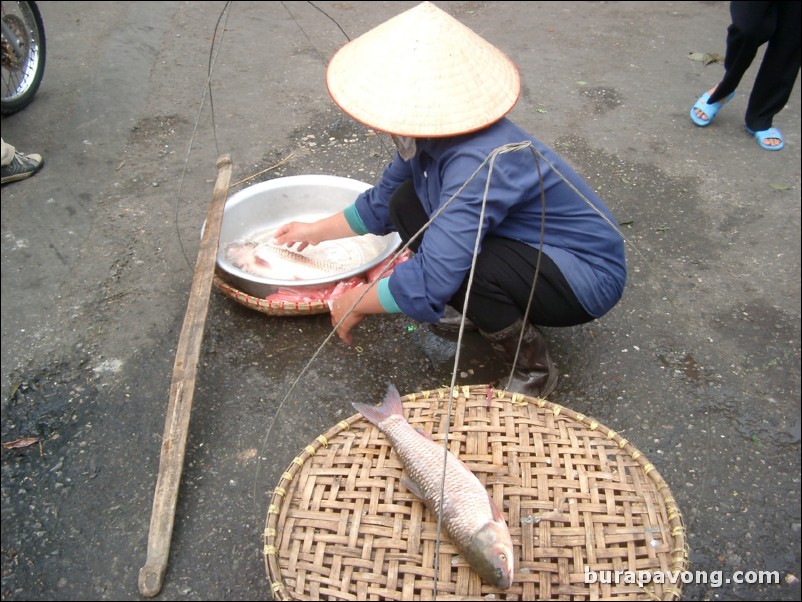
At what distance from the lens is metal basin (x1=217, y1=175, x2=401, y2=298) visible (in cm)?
266

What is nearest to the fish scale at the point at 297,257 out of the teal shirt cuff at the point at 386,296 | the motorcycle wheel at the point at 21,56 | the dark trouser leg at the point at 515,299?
the dark trouser leg at the point at 515,299

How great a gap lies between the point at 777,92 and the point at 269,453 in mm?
3207

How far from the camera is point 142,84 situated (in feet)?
13.1

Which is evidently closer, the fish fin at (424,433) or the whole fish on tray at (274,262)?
the fish fin at (424,433)

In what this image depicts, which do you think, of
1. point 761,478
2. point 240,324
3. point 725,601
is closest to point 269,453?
point 240,324

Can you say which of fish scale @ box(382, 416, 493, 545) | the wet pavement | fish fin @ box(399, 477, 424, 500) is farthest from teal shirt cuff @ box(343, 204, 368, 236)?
fish fin @ box(399, 477, 424, 500)

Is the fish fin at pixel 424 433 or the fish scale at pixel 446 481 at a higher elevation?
the fish scale at pixel 446 481

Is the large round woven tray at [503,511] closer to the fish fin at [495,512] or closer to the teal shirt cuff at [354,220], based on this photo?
the fish fin at [495,512]

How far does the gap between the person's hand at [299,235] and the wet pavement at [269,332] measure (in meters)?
0.31

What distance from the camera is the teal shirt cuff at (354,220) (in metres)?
2.30

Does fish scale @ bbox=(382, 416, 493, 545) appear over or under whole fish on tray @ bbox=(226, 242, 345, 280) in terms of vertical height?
over

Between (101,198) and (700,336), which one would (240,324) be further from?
(700,336)

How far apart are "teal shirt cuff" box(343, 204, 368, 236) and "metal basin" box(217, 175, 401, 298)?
282mm

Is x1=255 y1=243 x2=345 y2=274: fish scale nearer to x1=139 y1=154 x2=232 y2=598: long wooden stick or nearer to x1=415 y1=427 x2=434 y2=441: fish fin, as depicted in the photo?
x1=139 y1=154 x2=232 y2=598: long wooden stick
